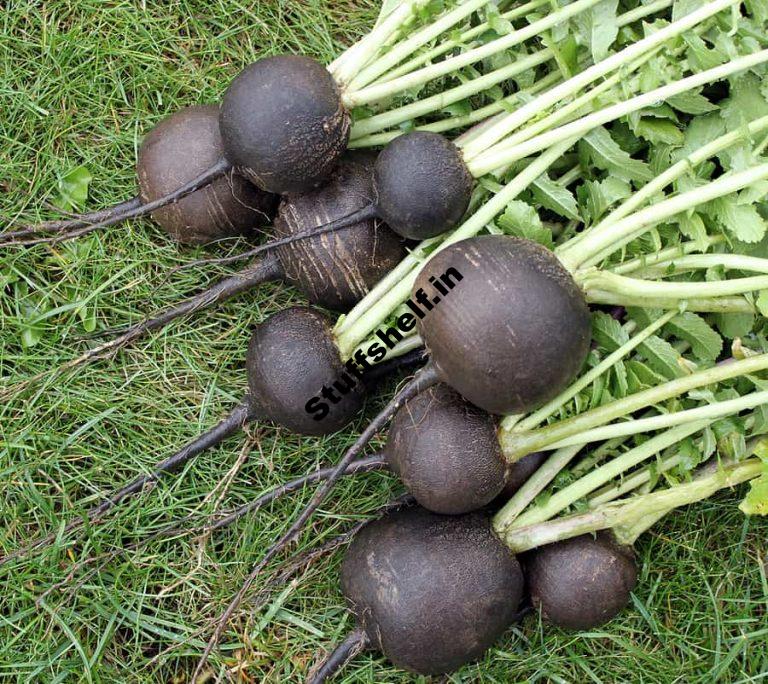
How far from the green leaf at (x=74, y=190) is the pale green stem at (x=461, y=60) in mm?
1202

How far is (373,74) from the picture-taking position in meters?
2.76

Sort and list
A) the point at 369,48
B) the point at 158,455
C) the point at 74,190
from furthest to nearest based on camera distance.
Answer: the point at 74,190
the point at 158,455
the point at 369,48

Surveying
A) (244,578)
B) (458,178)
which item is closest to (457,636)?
(244,578)

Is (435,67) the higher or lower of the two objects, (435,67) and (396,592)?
the higher

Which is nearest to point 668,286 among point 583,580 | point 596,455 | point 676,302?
point 676,302

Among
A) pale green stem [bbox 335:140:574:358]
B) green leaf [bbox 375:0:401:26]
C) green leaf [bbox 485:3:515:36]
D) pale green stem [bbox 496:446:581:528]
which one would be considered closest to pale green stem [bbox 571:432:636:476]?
pale green stem [bbox 496:446:581:528]

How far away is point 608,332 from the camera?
8.63 feet

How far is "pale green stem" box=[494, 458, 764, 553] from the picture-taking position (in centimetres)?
259

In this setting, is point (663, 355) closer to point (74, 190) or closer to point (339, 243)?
point (339, 243)

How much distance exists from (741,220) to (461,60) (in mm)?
1091

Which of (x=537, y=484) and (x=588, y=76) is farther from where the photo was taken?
(x=537, y=484)

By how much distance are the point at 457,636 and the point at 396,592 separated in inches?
10.0

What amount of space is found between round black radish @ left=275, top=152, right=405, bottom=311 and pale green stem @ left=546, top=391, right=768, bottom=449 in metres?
0.92

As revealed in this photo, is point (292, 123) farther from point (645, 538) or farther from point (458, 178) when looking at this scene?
point (645, 538)
